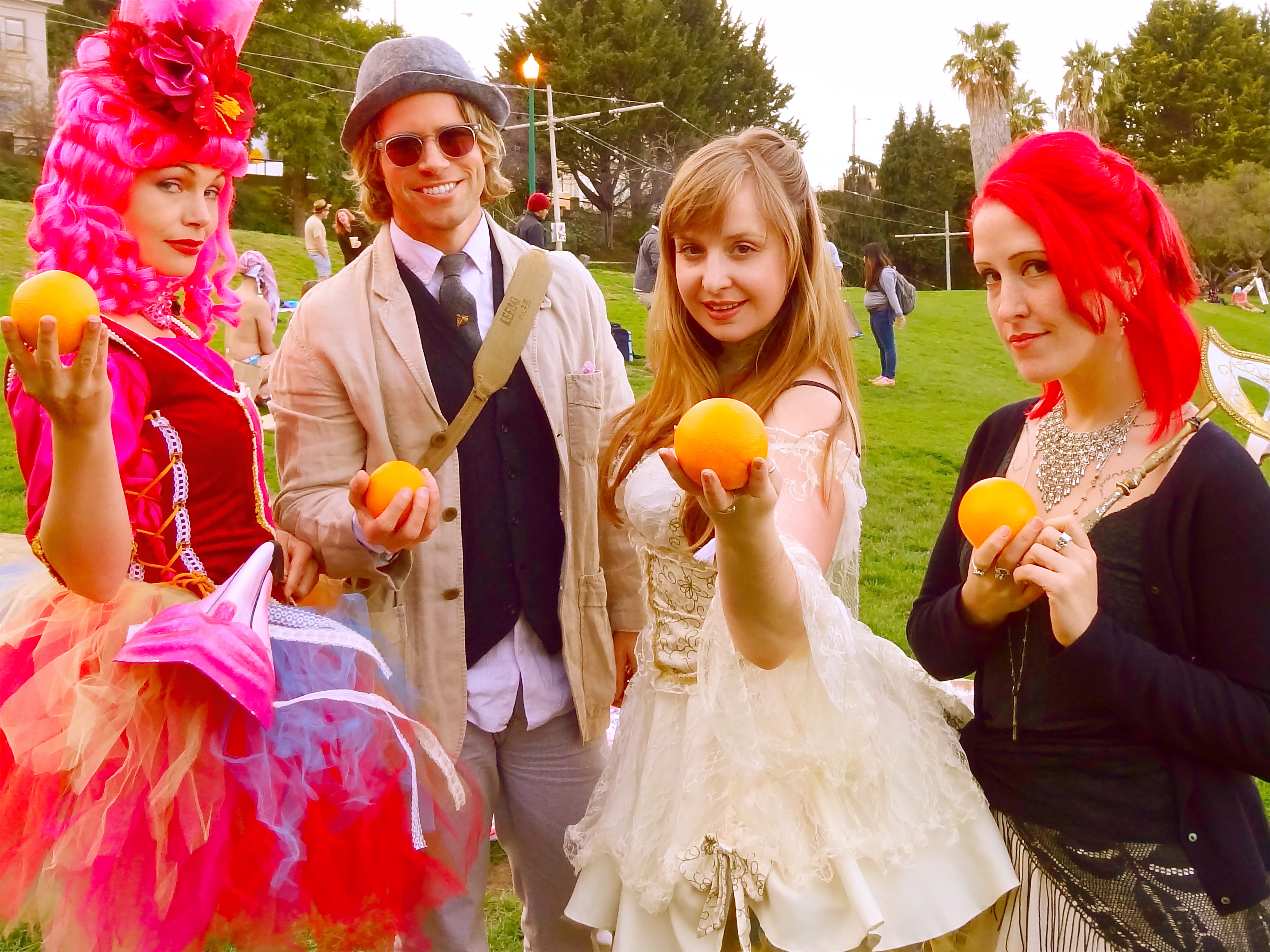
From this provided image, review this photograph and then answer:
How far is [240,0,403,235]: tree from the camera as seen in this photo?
111 feet

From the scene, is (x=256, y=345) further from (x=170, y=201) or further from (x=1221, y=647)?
(x=1221, y=647)

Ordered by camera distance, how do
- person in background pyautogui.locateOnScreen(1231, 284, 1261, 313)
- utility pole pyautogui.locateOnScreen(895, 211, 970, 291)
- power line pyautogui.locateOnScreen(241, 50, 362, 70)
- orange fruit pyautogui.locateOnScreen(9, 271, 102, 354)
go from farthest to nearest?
utility pole pyautogui.locateOnScreen(895, 211, 970, 291), power line pyautogui.locateOnScreen(241, 50, 362, 70), person in background pyautogui.locateOnScreen(1231, 284, 1261, 313), orange fruit pyautogui.locateOnScreen(9, 271, 102, 354)

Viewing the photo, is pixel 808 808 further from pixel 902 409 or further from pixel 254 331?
pixel 902 409

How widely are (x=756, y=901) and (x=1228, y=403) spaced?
129 cm

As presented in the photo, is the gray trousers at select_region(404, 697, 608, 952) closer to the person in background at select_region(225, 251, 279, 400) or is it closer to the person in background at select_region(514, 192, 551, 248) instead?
the person in background at select_region(225, 251, 279, 400)

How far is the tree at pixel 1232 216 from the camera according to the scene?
37.5m

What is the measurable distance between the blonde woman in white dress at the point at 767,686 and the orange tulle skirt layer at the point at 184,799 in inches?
19.0

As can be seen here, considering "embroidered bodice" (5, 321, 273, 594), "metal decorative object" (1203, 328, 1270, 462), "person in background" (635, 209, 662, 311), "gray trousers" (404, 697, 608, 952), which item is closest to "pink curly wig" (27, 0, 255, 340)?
"embroidered bodice" (5, 321, 273, 594)

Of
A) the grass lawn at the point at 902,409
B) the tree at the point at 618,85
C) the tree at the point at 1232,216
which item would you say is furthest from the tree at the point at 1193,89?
the grass lawn at the point at 902,409

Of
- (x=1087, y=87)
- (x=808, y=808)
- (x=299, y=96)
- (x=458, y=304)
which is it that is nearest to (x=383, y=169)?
(x=458, y=304)

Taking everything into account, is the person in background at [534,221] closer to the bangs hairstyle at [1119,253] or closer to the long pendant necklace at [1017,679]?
the bangs hairstyle at [1119,253]

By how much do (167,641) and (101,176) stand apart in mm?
970

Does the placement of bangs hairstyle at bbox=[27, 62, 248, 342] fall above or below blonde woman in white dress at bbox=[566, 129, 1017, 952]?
above

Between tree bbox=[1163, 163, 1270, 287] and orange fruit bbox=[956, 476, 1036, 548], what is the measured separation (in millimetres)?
41191
